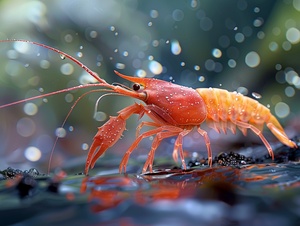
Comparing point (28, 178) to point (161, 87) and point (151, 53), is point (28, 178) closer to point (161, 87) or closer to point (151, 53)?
point (161, 87)

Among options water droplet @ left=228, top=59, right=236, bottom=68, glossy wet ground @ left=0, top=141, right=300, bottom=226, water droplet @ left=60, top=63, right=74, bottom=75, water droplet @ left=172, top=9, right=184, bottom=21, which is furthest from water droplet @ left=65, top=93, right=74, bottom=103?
glossy wet ground @ left=0, top=141, right=300, bottom=226

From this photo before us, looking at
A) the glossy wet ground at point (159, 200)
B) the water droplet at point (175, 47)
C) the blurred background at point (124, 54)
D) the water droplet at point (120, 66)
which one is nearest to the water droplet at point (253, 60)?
the blurred background at point (124, 54)

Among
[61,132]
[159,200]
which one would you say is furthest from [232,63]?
[159,200]

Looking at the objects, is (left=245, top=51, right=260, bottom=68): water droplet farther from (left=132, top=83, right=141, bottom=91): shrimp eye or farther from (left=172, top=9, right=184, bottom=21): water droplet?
(left=132, top=83, right=141, bottom=91): shrimp eye

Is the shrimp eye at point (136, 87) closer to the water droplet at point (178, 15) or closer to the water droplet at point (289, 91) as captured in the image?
the water droplet at point (178, 15)

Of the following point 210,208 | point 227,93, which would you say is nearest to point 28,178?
point 210,208

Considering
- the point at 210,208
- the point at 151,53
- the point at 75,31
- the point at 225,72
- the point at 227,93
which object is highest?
the point at 75,31

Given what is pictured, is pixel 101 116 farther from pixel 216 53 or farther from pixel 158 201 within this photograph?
pixel 158 201
